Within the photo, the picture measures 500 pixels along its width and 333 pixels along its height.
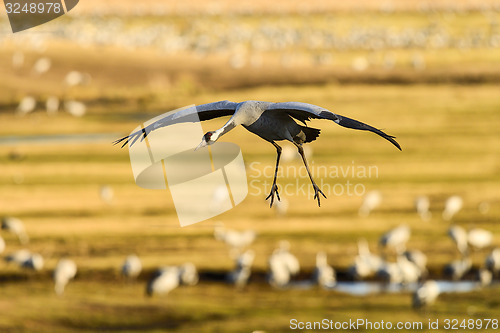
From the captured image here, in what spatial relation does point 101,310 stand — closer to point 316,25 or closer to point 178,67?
point 178,67

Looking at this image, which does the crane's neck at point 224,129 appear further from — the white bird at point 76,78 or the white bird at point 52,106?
the white bird at point 76,78

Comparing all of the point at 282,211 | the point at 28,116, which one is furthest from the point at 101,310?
the point at 28,116

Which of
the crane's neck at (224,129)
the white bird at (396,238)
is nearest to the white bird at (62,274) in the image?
the white bird at (396,238)

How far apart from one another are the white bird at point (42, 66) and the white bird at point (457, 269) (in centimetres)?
3944

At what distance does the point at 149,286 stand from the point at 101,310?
43.8 inches

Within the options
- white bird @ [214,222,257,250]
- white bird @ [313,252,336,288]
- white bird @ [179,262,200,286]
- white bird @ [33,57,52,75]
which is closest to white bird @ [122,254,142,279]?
white bird @ [179,262,200,286]

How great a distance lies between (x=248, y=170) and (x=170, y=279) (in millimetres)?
12947

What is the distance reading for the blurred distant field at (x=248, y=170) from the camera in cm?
1831

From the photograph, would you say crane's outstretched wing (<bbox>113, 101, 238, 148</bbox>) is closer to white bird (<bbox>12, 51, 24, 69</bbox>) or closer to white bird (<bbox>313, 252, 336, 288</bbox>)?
white bird (<bbox>313, 252, 336, 288</bbox>)

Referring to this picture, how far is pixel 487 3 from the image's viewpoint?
114875mm

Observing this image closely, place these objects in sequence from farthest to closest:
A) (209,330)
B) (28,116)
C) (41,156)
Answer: (28,116), (41,156), (209,330)

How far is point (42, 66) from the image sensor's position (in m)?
54.8

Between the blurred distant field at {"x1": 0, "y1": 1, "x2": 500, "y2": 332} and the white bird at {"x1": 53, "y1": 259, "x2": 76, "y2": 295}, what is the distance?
0.22 m

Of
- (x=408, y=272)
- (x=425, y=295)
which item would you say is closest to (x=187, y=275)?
(x=408, y=272)
